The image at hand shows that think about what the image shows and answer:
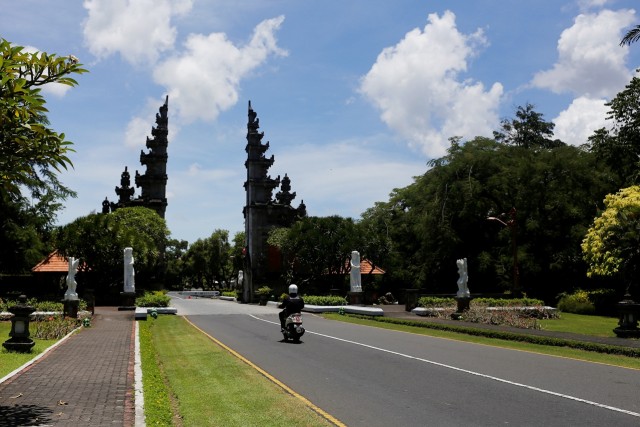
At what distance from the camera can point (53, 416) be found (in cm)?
845

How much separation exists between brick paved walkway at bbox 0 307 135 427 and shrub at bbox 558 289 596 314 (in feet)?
94.8

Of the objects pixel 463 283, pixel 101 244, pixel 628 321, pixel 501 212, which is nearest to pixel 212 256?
pixel 101 244

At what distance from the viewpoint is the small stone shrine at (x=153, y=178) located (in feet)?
212

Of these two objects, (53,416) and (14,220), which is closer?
(53,416)

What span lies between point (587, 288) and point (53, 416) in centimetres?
4165

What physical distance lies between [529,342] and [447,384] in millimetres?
10265

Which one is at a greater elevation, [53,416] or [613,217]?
[613,217]

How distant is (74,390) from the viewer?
10.6 metres

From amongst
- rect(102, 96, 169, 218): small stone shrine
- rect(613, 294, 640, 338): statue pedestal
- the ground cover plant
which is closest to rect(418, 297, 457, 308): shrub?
the ground cover plant

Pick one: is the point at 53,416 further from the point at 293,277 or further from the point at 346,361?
the point at 293,277

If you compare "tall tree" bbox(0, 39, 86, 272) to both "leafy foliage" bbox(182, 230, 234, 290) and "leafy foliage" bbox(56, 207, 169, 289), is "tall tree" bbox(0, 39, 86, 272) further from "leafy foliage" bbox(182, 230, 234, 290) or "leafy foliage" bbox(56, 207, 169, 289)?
"leafy foliage" bbox(182, 230, 234, 290)

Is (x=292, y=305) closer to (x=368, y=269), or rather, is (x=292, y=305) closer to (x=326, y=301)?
(x=326, y=301)

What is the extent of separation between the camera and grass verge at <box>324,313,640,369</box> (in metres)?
16.0

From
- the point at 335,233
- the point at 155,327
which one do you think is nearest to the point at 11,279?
the point at 335,233
